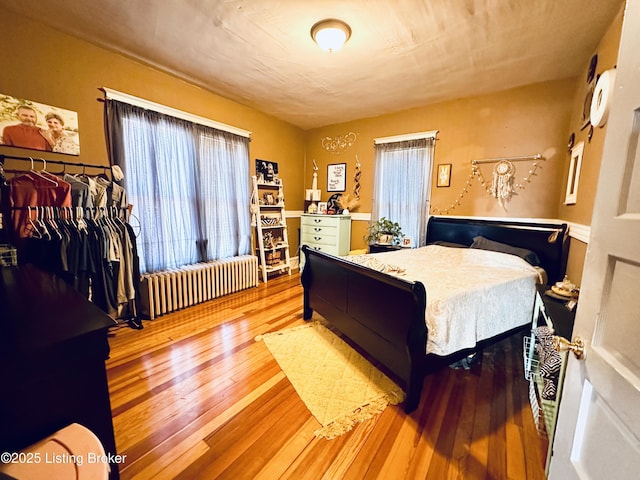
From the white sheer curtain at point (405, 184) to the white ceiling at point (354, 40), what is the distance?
0.78 meters

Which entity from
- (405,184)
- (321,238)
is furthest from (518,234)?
(321,238)

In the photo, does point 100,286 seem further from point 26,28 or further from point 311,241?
point 311,241

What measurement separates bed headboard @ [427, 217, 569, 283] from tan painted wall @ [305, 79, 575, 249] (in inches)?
8.0

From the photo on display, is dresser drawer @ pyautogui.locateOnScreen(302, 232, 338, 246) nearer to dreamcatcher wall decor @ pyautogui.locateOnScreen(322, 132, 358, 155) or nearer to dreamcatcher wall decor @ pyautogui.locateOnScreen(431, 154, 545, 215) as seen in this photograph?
dreamcatcher wall decor @ pyautogui.locateOnScreen(322, 132, 358, 155)

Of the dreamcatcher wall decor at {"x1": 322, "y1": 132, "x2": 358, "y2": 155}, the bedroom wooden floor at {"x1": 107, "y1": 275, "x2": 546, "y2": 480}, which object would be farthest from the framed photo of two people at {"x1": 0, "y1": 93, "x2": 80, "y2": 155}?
the dreamcatcher wall decor at {"x1": 322, "y1": 132, "x2": 358, "y2": 155}

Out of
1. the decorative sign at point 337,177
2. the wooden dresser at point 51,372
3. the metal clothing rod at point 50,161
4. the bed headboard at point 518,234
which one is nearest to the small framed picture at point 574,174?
the bed headboard at point 518,234

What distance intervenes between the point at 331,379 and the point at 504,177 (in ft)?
10.3

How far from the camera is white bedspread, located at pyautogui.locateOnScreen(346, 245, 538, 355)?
163 cm

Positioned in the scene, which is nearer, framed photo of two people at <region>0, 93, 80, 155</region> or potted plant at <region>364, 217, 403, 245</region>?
framed photo of two people at <region>0, 93, 80, 155</region>

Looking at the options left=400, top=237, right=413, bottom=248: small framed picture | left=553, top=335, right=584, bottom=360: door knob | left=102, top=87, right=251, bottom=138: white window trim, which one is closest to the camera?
left=553, top=335, right=584, bottom=360: door knob

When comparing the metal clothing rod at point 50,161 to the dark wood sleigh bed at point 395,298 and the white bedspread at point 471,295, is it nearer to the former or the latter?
the dark wood sleigh bed at point 395,298

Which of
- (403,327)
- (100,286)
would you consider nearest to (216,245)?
(100,286)

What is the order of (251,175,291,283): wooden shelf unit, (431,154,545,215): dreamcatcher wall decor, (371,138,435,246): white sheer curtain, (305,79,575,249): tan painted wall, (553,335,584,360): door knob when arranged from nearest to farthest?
1. (553,335,584,360): door knob
2. (305,79,575,249): tan painted wall
3. (431,154,545,215): dreamcatcher wall decor
4. (371,138,435,246): white sheer curtain
5. (251,175,291,283): wooden shelf unit

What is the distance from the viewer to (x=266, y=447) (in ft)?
4.56
